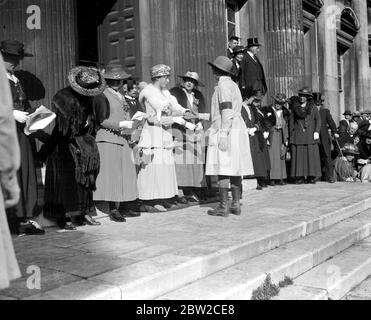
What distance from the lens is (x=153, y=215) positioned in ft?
21.7

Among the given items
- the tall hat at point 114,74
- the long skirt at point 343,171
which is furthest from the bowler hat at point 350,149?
the tall hat at point 114,74

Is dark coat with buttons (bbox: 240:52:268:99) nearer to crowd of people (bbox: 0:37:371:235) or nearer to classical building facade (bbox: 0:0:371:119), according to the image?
crowd of people (bbox: 0:37:371:235)

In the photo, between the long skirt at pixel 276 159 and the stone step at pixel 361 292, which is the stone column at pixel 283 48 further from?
the stone step at pixel 361 292

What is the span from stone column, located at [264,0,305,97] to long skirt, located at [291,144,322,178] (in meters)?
2.45

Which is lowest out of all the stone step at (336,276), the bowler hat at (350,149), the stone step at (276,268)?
the stone step at (336,276)

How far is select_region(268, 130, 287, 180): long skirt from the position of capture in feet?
34.5

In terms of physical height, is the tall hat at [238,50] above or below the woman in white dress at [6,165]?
above

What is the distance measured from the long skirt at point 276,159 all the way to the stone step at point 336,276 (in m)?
4.92

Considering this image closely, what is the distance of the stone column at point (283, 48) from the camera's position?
12.8 meters

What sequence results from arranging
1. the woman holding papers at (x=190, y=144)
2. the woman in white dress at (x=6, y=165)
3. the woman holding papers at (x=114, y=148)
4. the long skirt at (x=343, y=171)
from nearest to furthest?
the woman in white dress at (x=6, y=165) → the woman holding papers at (x=114, y=148) → the woman holding papers at (x=190, y=144) → the long skirt at (x=343, y=171)

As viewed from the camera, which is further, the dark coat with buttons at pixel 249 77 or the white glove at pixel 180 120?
the dark coat with buttons at pixel 249 77
